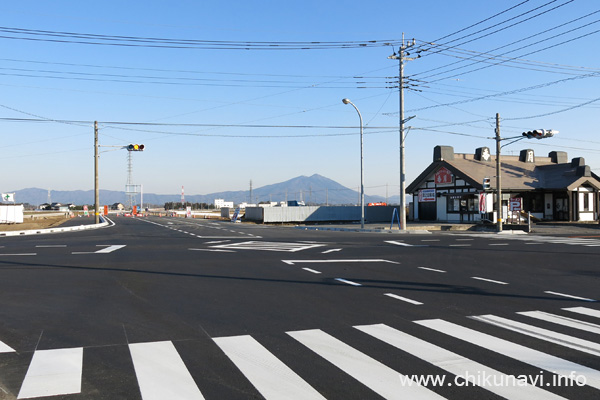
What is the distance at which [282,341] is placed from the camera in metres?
6.63

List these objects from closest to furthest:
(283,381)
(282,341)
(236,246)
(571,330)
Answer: (283,381)
(282,341)
(571,330)
(236,246)

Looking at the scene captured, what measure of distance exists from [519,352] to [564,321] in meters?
2.26

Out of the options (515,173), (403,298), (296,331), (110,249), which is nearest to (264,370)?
(296,331)

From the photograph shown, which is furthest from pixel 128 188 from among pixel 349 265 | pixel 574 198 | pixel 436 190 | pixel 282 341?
pixel 282 341

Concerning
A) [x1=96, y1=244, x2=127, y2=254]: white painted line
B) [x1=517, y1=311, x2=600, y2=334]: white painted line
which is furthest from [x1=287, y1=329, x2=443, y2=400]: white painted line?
[x1=96, y1=244, x2=127, y2=254]: white painted line

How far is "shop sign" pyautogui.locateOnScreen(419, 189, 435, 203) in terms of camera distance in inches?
1906

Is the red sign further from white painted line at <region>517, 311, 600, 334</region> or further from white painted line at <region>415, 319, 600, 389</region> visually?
white painted line at <region>415, 319, 600, 389</region>

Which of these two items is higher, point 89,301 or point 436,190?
point 436,190

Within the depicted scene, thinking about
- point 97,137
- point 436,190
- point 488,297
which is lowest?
point 488,297

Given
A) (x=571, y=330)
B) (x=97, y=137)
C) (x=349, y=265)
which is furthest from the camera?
(x=97, y=137)

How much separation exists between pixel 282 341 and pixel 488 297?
5.22 metres

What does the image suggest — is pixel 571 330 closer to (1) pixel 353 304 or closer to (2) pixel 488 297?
(2) pixel 488 297

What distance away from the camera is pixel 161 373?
5.38 metres

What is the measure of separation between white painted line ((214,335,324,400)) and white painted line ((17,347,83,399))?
169 centimetres
